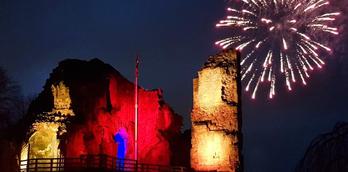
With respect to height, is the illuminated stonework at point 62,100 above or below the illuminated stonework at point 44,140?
above

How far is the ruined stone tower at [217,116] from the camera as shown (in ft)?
136

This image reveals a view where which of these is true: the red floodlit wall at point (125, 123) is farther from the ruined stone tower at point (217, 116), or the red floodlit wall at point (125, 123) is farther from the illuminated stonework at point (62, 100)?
the ruined stone tower at point (217, 116)

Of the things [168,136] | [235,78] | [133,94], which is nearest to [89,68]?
[133,94]

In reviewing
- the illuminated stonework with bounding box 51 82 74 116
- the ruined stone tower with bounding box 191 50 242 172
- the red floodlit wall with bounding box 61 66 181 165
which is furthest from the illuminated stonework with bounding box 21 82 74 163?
the ruined stone tower with bounding box 191 50 242 172

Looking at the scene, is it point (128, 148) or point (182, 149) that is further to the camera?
point (182, 149)

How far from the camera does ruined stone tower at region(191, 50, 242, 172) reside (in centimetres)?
4131

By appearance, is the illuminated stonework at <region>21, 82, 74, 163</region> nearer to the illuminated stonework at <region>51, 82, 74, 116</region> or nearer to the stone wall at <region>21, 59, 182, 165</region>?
the stone wall at <region>21, 59, 182, 165</region>

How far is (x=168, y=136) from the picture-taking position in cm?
5344

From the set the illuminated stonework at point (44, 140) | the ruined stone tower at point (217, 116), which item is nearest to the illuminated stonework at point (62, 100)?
the illuminated stonework at point (44, 140)

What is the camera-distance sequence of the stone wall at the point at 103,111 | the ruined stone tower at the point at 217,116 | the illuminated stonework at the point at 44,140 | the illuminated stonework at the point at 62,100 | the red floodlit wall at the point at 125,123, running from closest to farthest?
the illuminated stonework at the point at 44,140 → the ruined stone tower at the point at 217,116 → the illuminated stonework at the point at 62,100 → the stone wall at the point at 103,111 → the red floodlit wall at the point at 125,123

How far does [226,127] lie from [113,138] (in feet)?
37.3

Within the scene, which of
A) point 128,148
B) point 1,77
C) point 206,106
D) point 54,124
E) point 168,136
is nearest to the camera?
point 54,124

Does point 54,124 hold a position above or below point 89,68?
below

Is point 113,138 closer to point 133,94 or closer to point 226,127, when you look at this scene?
point 133,94
